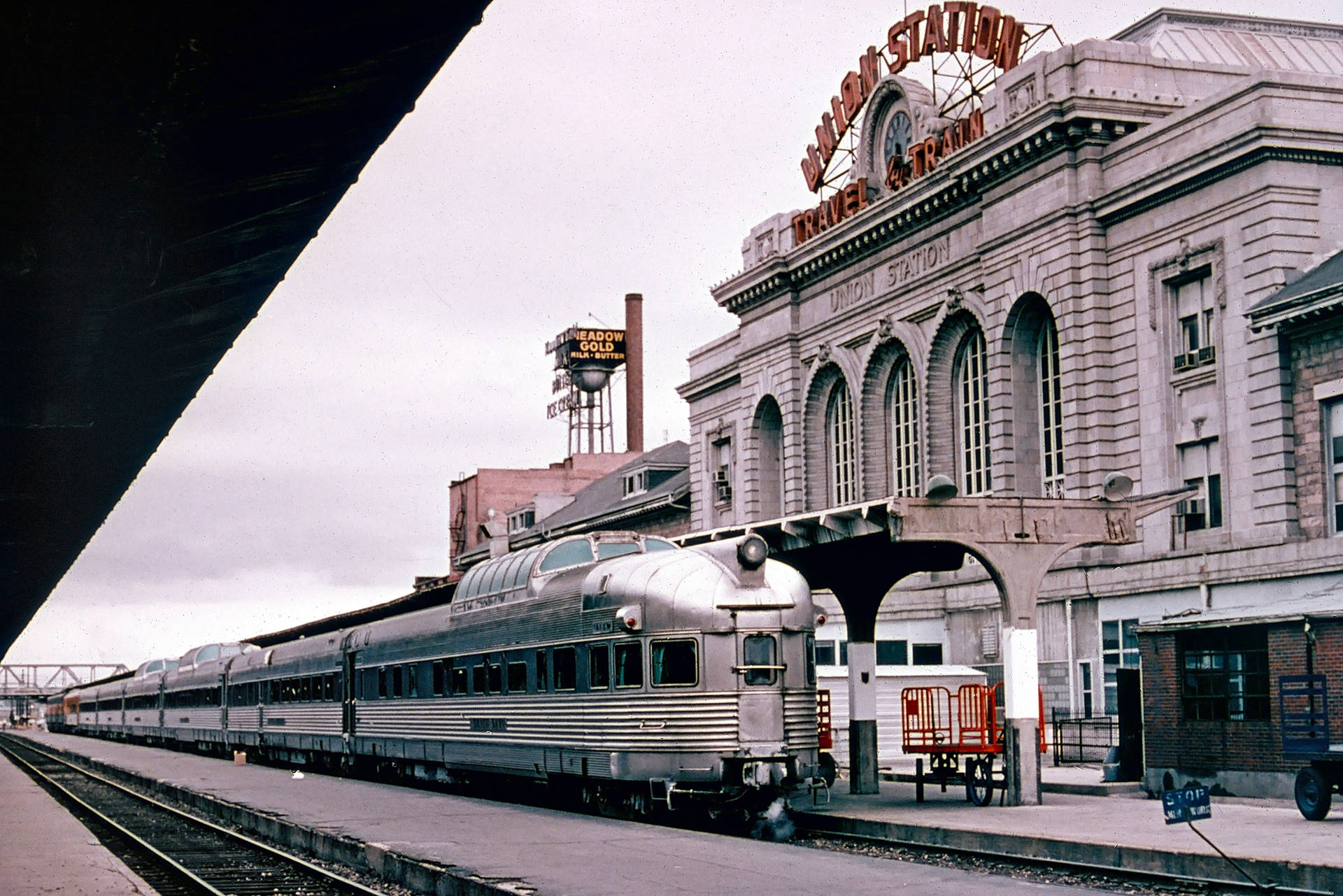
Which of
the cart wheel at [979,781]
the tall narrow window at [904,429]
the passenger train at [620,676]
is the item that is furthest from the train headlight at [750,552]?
→ the tall narrow window at [904,429]

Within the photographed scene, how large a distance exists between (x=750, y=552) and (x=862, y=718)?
5267mm

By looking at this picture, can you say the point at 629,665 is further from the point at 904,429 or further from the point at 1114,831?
the point at 904,429

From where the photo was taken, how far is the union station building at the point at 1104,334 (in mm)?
35969

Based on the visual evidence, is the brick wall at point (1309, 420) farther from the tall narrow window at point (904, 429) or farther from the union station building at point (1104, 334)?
the tall narrow window at point (904, 429)

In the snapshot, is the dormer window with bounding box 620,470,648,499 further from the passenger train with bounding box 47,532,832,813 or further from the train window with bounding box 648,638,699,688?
the train window with bounding box 648,638,699,688

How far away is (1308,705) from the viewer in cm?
2222

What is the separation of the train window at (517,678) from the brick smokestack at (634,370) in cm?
8205

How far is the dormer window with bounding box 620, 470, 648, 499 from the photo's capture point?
76.9 m

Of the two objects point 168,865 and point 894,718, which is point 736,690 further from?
point 894,718

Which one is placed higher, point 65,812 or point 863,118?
point 863,118

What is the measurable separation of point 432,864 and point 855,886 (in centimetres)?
460

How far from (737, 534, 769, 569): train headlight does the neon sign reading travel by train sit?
28.2 meters

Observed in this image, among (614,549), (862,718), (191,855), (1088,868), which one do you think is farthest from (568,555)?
Answer: (1088,868)

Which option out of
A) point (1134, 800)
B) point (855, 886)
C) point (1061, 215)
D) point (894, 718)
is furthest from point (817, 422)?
point (855, 886)
